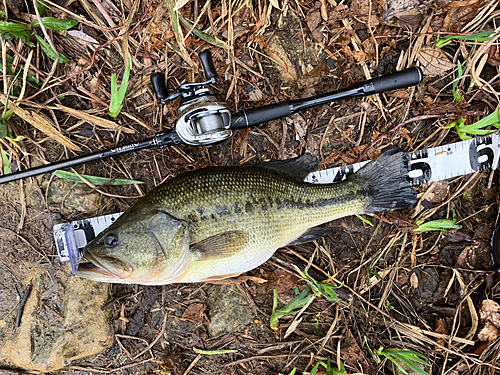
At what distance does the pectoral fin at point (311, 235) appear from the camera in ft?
10.2

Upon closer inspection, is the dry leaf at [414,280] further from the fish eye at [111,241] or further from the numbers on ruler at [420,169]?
the fish eye at [111,241]

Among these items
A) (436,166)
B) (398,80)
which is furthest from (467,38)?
(436,166)

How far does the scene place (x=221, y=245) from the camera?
2.63 m

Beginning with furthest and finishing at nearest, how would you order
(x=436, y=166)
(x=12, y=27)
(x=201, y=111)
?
(x=436, y=166)
(x=12, y=27)
(x=201, y=111)

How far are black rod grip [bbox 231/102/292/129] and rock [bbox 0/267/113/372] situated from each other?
2253mm

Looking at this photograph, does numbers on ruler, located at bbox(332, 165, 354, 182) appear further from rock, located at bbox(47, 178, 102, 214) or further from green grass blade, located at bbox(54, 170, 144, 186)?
rock, located at bbox(47, 178, 102, 214)

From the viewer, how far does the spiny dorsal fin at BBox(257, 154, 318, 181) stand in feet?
10.0

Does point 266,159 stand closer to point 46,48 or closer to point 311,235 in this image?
point 311,235

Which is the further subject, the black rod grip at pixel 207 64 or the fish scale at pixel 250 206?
the black rod grip at pixel 207 64

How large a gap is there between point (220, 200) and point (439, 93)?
2.57 m

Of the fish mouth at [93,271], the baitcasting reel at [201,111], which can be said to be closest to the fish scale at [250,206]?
the baitcasting reel at [201,111]

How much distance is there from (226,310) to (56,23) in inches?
134

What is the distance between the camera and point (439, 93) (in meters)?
3.29

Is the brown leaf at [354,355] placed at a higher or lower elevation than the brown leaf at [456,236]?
lower
